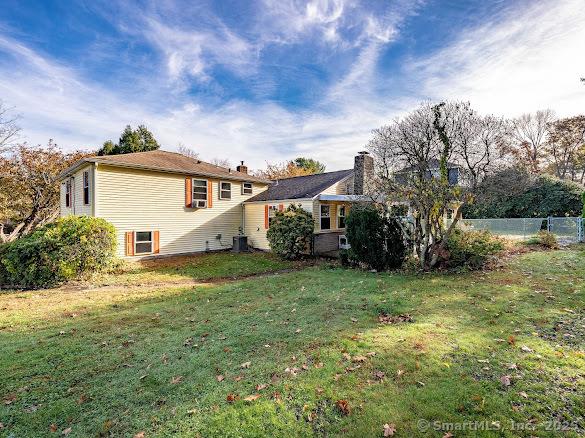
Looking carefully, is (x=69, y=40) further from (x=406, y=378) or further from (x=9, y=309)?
(x=406, y=378)

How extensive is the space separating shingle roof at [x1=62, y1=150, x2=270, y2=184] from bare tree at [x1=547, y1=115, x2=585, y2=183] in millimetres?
30340

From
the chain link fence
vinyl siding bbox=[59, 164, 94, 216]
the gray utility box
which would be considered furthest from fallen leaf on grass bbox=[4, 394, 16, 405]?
the chain link fence

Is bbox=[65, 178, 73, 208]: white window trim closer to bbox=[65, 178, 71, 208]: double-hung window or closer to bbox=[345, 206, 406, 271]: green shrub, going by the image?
bbox=[65, 178, 71, 208]: double-hung window

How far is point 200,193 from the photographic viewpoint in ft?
53.0

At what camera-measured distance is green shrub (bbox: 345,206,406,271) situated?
33.6 feet

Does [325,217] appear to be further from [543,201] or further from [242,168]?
[543,201]

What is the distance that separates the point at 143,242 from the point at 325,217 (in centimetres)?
934

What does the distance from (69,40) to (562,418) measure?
15.2 m

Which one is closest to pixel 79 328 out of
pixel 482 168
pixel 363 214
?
pixel 363 214

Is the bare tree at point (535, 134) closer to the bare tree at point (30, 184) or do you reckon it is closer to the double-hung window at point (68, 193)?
the double-hung window at point (68, 193)

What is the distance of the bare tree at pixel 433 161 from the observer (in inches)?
352

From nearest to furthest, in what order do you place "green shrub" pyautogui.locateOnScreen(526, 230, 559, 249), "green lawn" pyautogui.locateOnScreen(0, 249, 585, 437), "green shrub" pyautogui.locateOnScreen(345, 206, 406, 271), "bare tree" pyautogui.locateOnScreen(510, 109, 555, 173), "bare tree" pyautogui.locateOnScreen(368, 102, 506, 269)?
"green lawn" pyautogui.locateOnScreen(0, 249, 585, 437) → "bare tree" pyautogui.locateOnScreen(368, 102, 506, 269) → "green shrub" pyautogui.locateOnScreen(345, 206, 406, 271) → "green shrub" pyautogui.locateOnScreen(526, 230, 559, 249) → "bare tree" pyautogui.locateOnScreen(510, 109, 555, 173)

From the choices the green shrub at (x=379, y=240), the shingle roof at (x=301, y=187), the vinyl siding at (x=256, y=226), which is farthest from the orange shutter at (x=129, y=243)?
the green shrub at (x=379, y=240)

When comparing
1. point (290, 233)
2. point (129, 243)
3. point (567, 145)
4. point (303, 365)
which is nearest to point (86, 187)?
point (129, 243)
